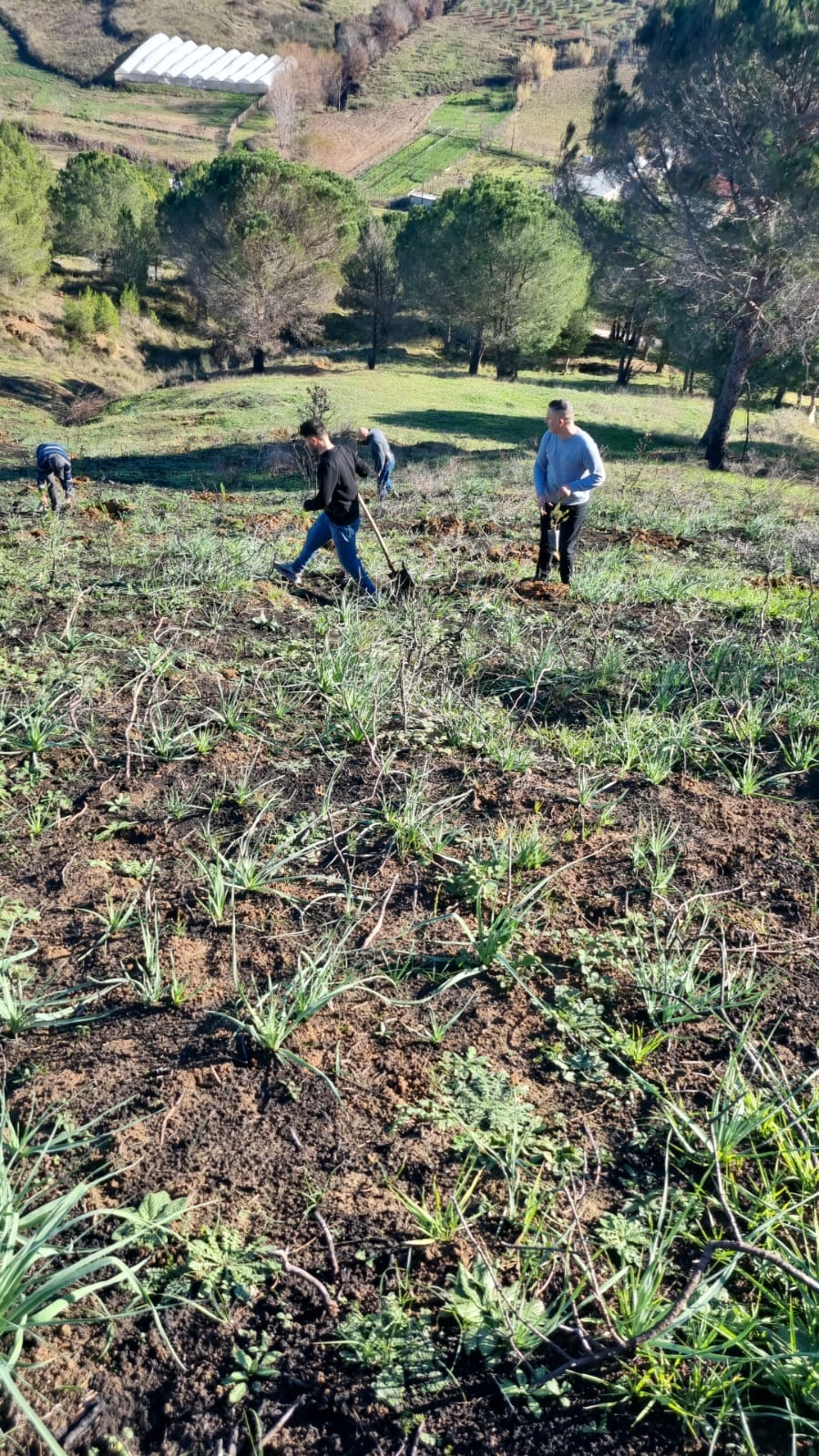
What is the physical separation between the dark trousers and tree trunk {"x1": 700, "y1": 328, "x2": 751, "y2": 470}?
14.1m

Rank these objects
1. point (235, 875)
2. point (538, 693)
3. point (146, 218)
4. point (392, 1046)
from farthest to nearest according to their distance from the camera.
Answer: point (146, 218) → point (538, 693) → point (235, 875) → point (392, 1046)

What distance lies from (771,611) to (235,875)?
4787 mm

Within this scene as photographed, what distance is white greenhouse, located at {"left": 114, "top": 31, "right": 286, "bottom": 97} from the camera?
9875 cm

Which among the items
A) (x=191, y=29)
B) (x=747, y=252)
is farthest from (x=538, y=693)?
(x=191, y=29)

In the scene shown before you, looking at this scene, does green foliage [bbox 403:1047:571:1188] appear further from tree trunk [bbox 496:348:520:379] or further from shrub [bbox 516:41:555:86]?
shrub [bbox 516:41:555:86]

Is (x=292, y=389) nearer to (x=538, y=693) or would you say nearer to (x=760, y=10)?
(x=760, y=10)

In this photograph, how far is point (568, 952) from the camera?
2770 mm

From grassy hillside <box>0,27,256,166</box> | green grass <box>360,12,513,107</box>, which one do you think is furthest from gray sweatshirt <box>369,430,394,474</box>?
green grass <box>360,12,513,107</box>

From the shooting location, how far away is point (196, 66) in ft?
350

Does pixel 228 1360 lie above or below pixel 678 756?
below

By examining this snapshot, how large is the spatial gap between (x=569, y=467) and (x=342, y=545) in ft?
6.20

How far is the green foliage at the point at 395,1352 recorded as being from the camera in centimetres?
162

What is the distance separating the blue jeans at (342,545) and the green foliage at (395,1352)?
203 inches

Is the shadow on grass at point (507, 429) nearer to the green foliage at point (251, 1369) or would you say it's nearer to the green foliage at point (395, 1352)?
the green foliage at point (395, 1352)
